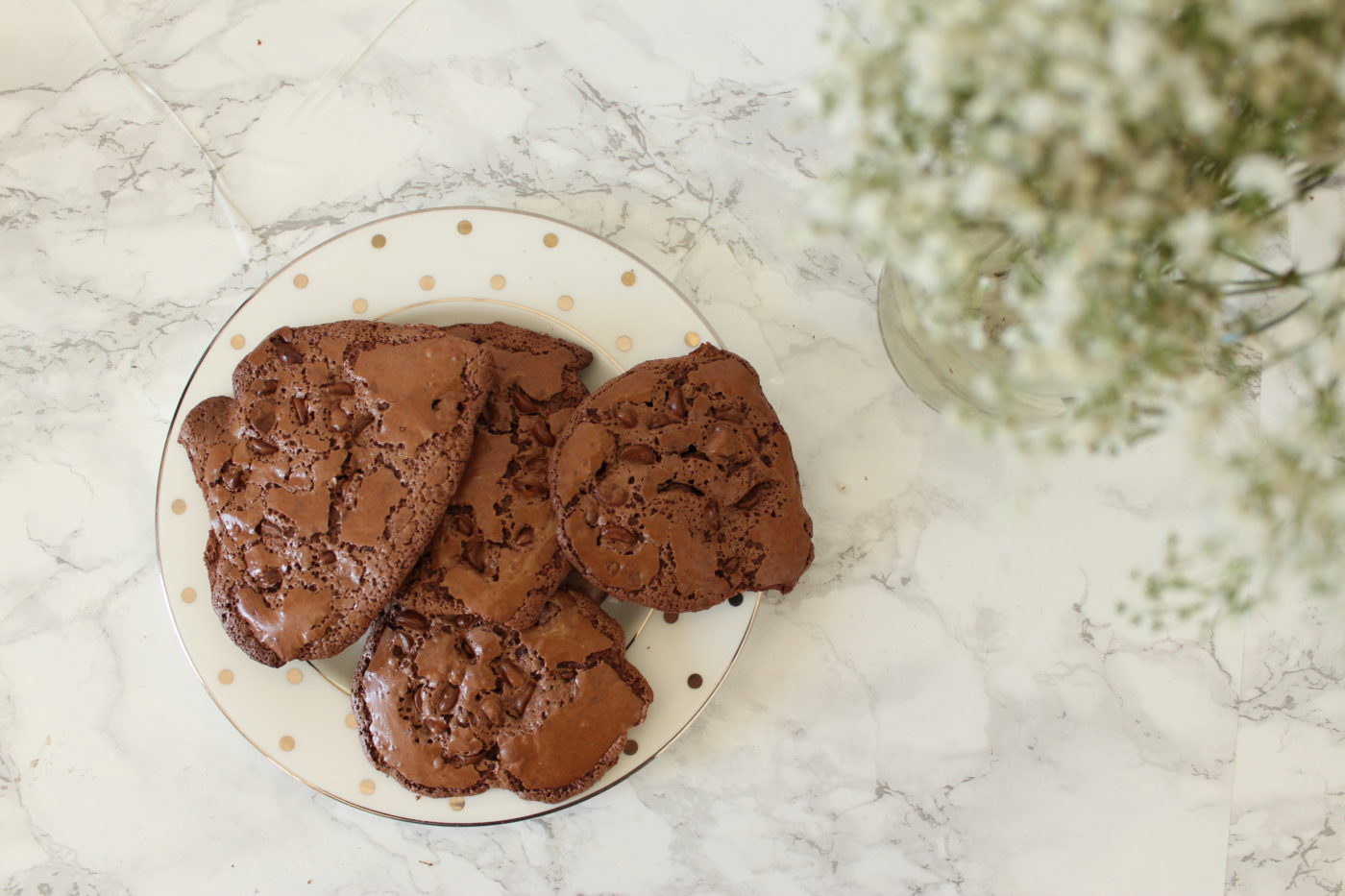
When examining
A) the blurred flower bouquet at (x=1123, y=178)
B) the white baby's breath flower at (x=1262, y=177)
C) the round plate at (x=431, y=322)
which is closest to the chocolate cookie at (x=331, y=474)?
the round plate at (x=431, y=322)

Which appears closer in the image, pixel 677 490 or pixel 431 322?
pixel 677 490

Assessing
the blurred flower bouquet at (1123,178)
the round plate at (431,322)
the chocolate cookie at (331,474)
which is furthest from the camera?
the round plate at (431,322)

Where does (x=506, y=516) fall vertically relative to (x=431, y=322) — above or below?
below

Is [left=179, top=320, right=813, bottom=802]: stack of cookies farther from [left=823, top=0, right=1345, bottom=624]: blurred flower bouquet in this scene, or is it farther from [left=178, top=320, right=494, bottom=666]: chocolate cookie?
[left=823, top=0, right=1345, bottom=624]: blurred flower bouquet

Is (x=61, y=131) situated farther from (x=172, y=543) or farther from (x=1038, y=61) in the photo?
(x=1038, y=61)

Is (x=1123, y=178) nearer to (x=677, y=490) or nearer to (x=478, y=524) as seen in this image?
(x=677, y=490)

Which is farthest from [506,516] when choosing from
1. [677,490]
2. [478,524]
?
[677,490]

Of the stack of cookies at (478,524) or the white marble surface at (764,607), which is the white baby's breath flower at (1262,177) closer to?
the stack of cookies at (478,524)
